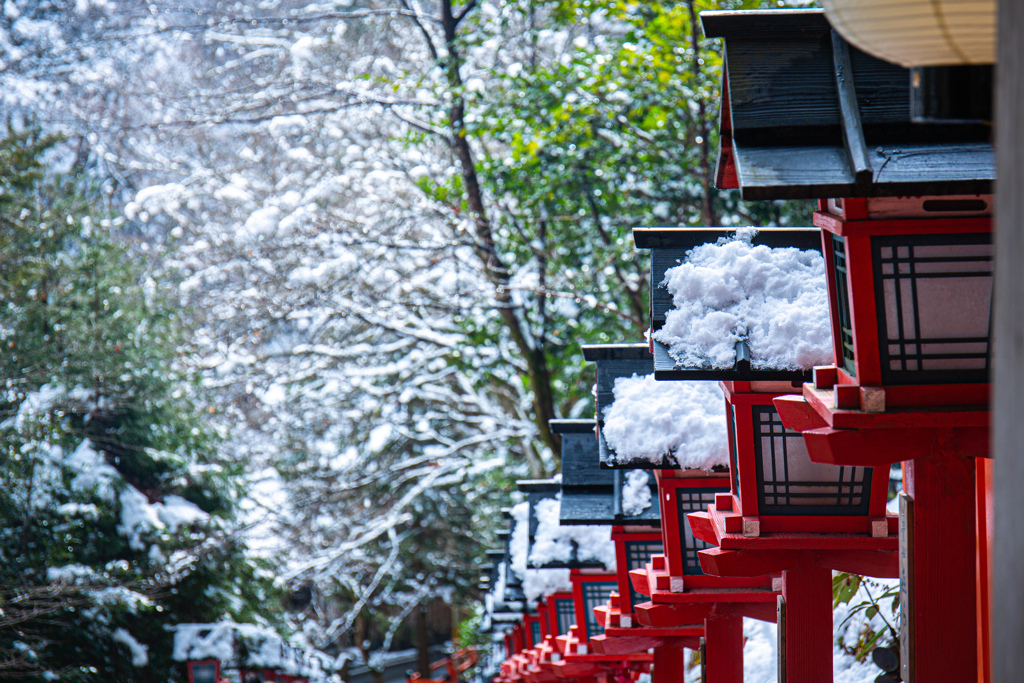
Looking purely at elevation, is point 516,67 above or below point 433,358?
above

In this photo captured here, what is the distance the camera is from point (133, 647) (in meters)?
13.5

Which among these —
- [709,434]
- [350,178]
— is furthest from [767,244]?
[350,178]

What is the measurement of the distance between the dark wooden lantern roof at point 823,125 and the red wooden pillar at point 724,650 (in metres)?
3.33

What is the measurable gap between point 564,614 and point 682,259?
6148 millimetres

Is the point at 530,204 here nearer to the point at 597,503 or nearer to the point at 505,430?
the point at 505,430

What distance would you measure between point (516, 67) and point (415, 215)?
2.85 meters

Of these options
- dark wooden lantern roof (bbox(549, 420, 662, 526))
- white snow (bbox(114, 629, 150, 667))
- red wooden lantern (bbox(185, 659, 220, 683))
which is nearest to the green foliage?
dark wooden lantern roof (bbox(549, 420, 662, 526))

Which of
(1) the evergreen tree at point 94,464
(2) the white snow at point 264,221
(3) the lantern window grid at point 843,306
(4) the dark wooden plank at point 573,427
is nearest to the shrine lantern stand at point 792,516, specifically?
(3) the lantern window grid at point 843,306

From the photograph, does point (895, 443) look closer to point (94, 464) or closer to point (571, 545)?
point (571, 545)

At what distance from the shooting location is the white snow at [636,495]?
20.2 feet

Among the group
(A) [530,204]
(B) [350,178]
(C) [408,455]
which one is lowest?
(C) [408,455]

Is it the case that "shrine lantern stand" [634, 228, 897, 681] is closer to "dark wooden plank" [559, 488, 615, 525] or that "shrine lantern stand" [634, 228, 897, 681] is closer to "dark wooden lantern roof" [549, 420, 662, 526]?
"dark wooden lantern roof" [549, 420, 662, 526]

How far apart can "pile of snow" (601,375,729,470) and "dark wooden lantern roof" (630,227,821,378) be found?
0.99m

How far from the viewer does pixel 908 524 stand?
289 centimetres
